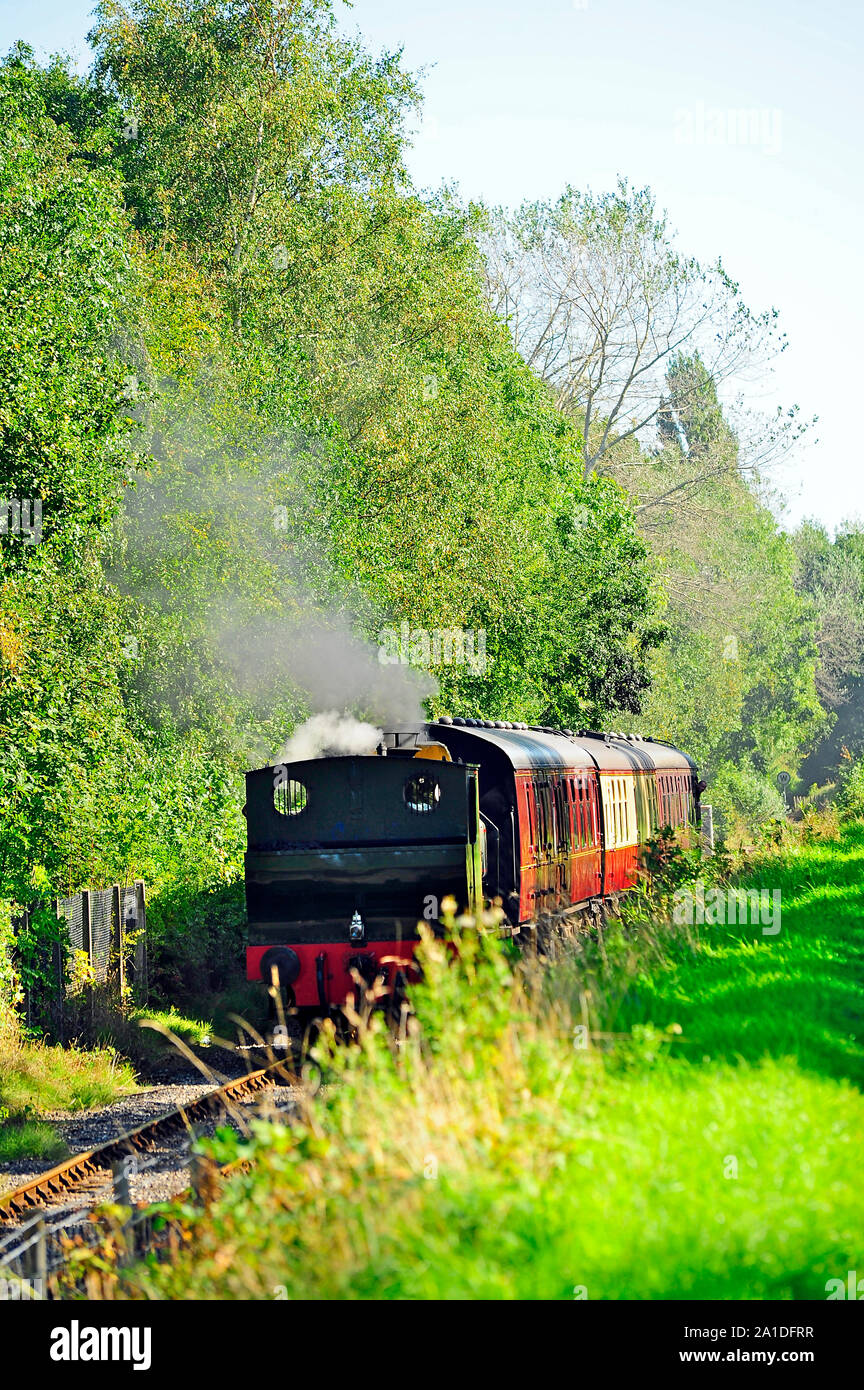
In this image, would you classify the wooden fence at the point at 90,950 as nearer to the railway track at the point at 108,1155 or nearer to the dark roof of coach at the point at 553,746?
the railway track at the point at 108,1155

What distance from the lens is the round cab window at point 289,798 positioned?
48.7ft

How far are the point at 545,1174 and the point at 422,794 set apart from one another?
8790 mm

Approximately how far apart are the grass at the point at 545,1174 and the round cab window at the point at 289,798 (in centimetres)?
647

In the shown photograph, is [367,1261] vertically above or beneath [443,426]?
beneath

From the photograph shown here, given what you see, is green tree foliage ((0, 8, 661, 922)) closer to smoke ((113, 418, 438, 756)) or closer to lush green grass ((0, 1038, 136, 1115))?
smoke ((113, 418, 438, 756))

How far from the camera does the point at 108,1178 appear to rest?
11.4m

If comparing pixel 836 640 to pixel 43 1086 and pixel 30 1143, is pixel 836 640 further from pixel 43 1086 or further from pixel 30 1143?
pixel 30 1143

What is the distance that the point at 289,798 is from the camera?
14.9 meters

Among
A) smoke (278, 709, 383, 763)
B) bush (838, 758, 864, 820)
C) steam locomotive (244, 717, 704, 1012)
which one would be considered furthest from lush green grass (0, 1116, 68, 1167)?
bush (838, 758, 864, 820)

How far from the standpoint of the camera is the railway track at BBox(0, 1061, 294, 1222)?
409 inches

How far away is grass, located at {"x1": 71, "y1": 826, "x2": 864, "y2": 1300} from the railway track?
115 inches
